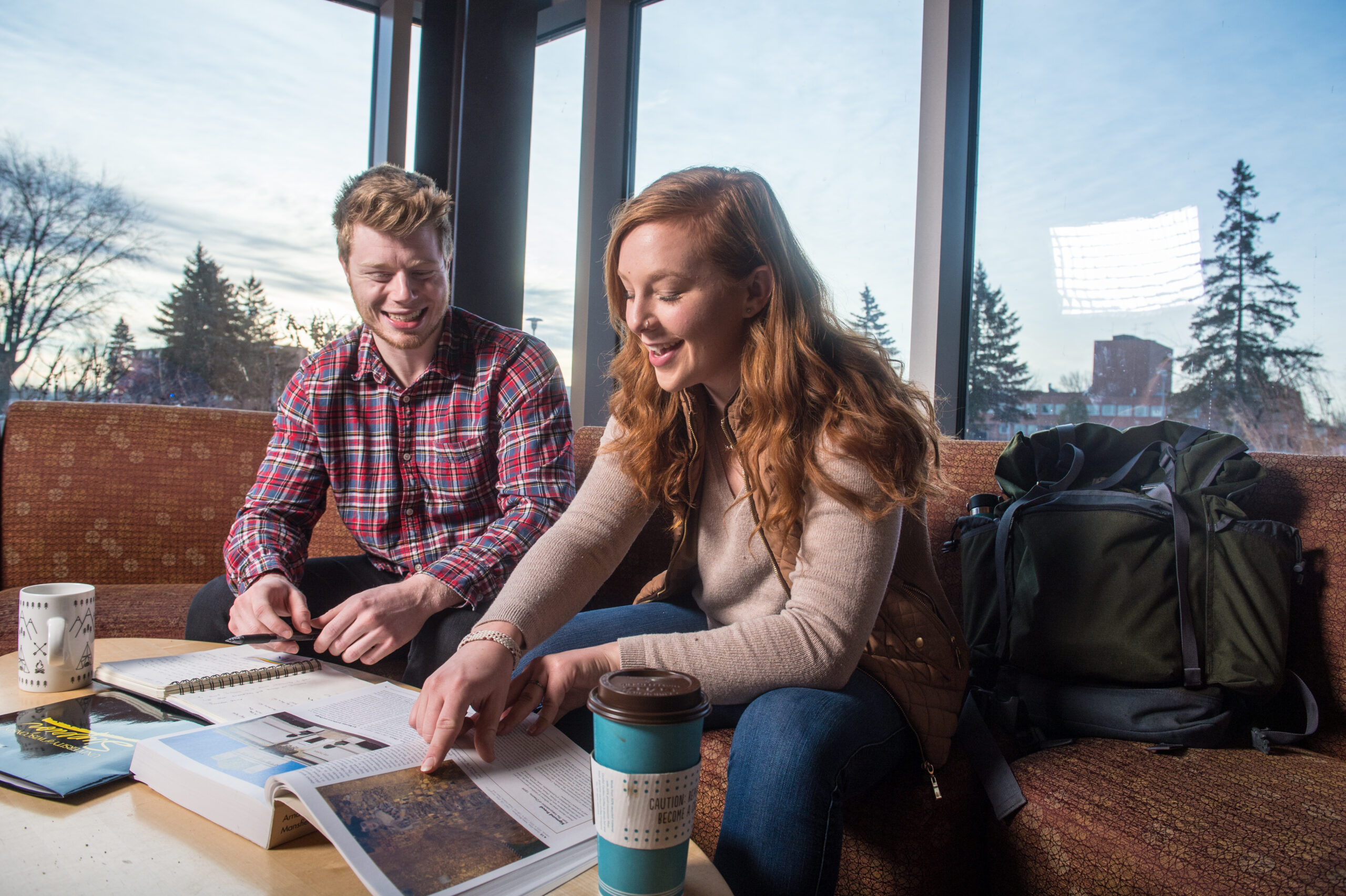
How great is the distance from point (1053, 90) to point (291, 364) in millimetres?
2546

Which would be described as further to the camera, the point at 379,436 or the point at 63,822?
the point at 379,436

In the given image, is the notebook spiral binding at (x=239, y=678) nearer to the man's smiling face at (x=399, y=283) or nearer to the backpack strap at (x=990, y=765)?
the man's smiling face at (x=399, y=283)

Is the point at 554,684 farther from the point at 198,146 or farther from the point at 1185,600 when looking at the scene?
the point at 198,146

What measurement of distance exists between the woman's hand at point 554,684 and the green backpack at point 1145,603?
0.67m

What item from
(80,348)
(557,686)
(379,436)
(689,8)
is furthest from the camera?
(689,8)

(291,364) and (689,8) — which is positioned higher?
(689,8)

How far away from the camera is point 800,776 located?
0.84m

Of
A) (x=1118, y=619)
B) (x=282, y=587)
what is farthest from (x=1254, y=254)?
(x=282, y=587)

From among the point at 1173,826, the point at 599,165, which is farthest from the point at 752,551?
the point at 599,165

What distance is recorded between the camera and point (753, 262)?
114 centimetres

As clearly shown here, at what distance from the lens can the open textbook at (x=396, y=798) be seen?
24.5 inches

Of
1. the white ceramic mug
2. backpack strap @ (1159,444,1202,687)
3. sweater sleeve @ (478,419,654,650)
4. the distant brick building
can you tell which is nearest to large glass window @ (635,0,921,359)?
the distant brick building

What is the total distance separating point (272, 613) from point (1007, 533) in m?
1.20

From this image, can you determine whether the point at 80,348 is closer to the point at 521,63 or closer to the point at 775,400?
the point at 521,63
